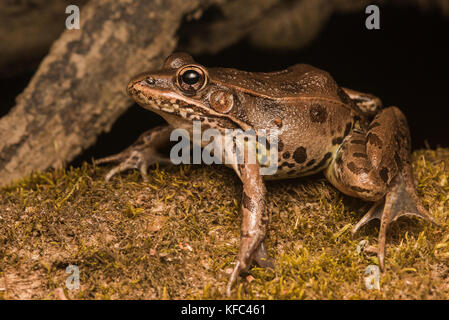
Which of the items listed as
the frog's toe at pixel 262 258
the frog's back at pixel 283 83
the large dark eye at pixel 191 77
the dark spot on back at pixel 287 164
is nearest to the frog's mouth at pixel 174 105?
the large dark eye at pixel 191 77

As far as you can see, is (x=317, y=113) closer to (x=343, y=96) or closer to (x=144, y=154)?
(x=343, y=96)

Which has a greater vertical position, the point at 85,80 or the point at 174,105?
the point at 85,80

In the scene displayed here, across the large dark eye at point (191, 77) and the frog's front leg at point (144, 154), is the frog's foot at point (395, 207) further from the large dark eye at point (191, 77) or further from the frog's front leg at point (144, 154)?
the frog's front leg at point (144, 154)

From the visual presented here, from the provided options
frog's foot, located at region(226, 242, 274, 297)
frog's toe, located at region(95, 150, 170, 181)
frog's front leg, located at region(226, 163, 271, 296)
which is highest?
frog's toe, located at region(95, 150, 170, 181)

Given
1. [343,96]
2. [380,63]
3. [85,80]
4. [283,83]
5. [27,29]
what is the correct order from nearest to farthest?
[283,83]
[343,96]
[85,80]
[27,29]
[380,63]

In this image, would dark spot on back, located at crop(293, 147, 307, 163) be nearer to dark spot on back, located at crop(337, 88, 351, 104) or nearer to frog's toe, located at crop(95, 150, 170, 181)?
dark spot on back, located at crop(337, 88, 351, 104)

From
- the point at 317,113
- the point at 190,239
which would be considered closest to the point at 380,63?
the point at 317,113

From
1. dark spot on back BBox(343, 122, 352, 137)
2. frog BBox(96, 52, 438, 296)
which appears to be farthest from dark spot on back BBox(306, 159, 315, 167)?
dark spot on back BBox(343, 122, 352, 137)
